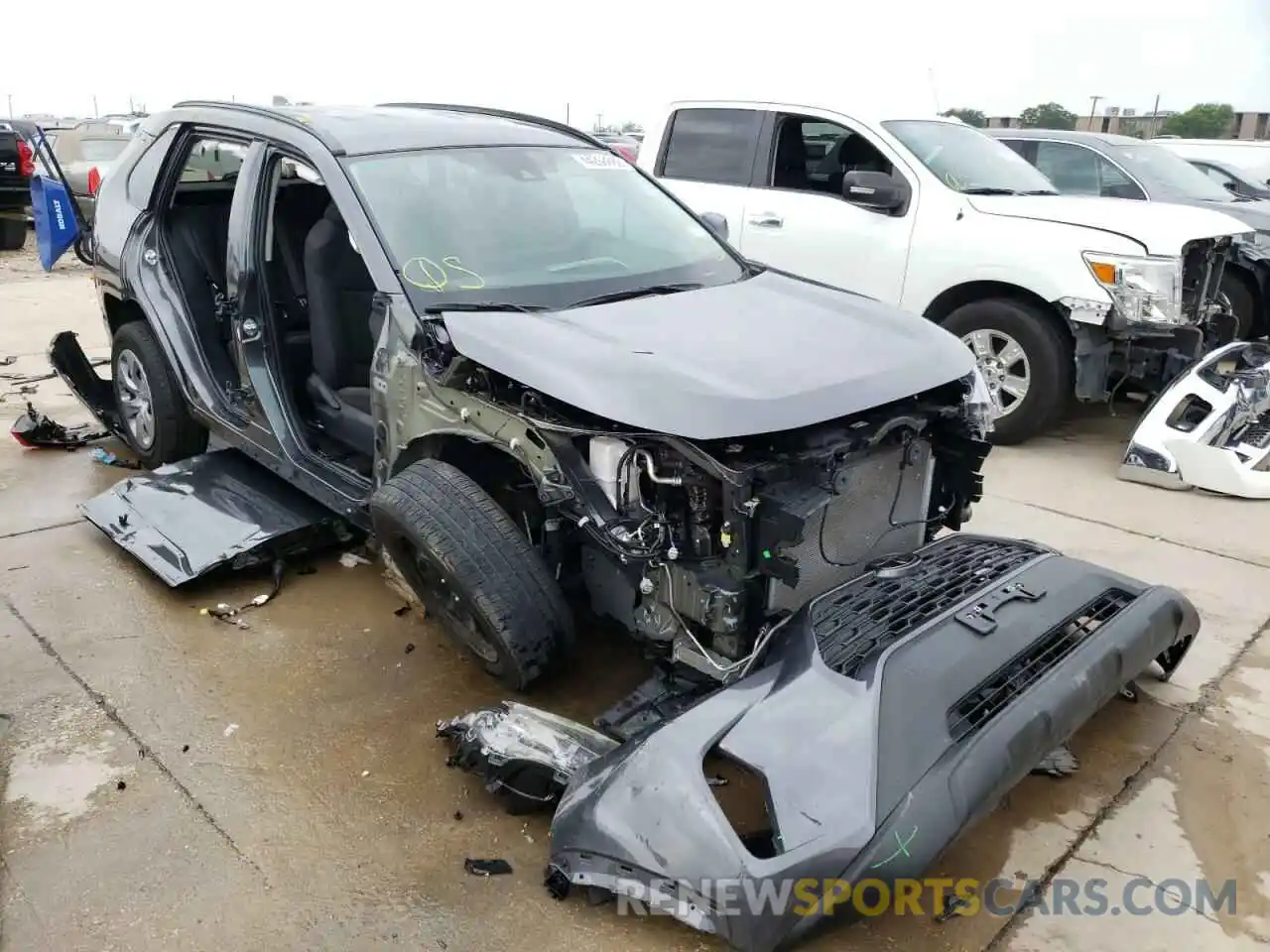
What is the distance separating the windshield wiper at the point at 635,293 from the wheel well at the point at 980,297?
9.34ft

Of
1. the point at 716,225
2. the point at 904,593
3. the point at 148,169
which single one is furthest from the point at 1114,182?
the point at 148,169

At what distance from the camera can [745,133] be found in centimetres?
681

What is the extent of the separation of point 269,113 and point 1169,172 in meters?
8.97

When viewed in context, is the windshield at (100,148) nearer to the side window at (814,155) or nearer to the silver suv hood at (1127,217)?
the side window at (814,155)

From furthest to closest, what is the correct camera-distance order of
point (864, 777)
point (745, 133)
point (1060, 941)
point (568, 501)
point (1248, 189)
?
1. point (1248, 189)
2. point (745, 133)
3. point (568, 501)
4. point (1060, 941)
5. point (864, 777)

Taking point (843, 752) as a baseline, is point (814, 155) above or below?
above

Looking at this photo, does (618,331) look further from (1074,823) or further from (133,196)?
(133,196)

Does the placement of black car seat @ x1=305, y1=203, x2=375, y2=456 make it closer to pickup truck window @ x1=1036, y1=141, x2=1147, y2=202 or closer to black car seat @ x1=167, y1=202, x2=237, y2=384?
black car seat @ x1=167, y1=202, x2=237, y2=384

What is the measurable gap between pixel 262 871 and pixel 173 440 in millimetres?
2867

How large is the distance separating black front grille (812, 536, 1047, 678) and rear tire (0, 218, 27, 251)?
48.9 feet

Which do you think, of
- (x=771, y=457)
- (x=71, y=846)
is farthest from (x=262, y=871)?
(x=771, y=457)

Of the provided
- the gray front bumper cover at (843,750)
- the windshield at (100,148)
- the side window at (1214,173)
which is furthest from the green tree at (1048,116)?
the gray front bumper cover at (843,750)

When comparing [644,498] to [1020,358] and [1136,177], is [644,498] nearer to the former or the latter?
[1020,358]

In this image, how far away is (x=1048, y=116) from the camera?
4081 centimetres
